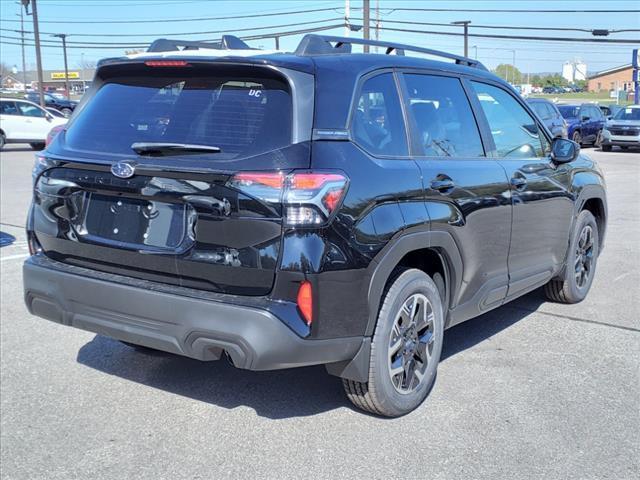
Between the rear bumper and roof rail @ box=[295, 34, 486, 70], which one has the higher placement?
roof rail @ box=[295, 34, 486, 70]

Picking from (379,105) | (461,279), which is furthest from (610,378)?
(379,105)

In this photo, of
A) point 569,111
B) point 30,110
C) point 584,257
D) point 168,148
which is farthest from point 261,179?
point 569,111

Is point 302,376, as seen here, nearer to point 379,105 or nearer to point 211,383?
point 211,383

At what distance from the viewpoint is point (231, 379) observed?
4457 millimetres

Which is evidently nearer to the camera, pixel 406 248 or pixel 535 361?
pixel 406 248

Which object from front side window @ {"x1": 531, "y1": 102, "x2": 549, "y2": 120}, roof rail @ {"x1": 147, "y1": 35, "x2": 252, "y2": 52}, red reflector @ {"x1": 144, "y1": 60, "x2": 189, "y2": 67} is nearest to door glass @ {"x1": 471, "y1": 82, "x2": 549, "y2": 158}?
roof rail @ {"x1": 147, "y1": 35, "x2": 252, "y2": 52}

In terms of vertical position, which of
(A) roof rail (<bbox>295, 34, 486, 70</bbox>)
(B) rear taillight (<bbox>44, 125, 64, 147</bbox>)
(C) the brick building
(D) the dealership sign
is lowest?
(B) rear taillight (<bbox>44, 125, 64, 147</bbox>)

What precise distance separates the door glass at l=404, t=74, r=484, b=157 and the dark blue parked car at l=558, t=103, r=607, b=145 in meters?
24.2

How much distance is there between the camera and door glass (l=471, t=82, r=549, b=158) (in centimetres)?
478

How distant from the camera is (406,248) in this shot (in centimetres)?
364

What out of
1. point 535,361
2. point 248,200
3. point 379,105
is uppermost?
point 379,105

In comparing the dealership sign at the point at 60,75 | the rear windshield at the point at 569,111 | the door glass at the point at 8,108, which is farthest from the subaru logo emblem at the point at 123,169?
the dealership sign at the point at 60,75

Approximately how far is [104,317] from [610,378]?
10.1ft

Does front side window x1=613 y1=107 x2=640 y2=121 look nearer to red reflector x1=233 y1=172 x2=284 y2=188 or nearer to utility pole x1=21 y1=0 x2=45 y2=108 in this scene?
red reflector x1=233 y1=172 x2=284 y2=188
